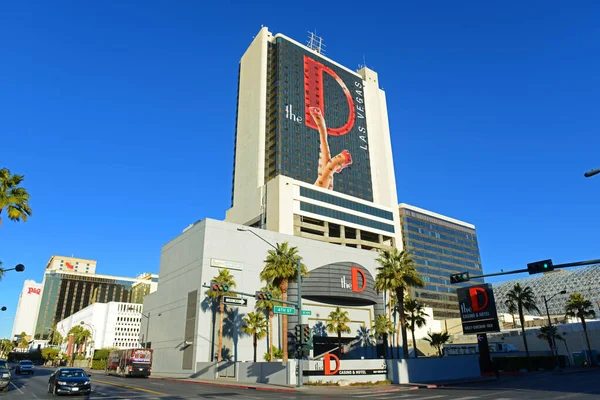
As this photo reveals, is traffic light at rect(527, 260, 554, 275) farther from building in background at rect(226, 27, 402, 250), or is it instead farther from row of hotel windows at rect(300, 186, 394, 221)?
row of hotel windows at rect(300, 186, 394, 221)

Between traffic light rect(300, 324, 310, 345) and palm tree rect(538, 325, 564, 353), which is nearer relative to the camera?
traffic light rect(300, 324, 310, 345)

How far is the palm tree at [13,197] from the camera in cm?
3112

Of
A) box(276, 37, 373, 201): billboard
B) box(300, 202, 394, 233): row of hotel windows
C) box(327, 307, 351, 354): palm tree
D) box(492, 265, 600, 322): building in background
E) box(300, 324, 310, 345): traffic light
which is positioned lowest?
box(300, 324, 310, 345): traffic light

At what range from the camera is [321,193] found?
110562 mm

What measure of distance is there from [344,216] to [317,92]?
142 ft

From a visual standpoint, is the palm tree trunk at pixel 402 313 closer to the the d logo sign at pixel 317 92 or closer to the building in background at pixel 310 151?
the building in background at pixel 310 151

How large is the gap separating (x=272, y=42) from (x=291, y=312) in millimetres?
116114

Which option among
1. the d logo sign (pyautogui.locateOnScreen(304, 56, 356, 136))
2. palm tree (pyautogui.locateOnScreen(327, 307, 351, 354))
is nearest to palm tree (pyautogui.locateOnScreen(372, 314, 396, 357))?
palm tree (pyautogui.locateOnScreen(327, 307, 351, 354))

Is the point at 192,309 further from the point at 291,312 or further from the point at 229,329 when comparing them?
the point at 291,312

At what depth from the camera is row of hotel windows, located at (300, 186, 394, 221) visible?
354ft

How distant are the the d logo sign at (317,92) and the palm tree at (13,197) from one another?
97.9m

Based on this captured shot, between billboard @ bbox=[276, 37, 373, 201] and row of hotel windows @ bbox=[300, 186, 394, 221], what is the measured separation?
8708mm

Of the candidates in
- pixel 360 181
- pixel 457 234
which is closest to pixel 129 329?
pixel 360 181

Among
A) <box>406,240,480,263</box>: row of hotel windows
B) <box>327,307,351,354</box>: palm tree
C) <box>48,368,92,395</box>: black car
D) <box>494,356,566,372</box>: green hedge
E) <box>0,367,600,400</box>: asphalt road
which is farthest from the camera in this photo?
<box>406,240,480,263</box>: row of hotel windows
